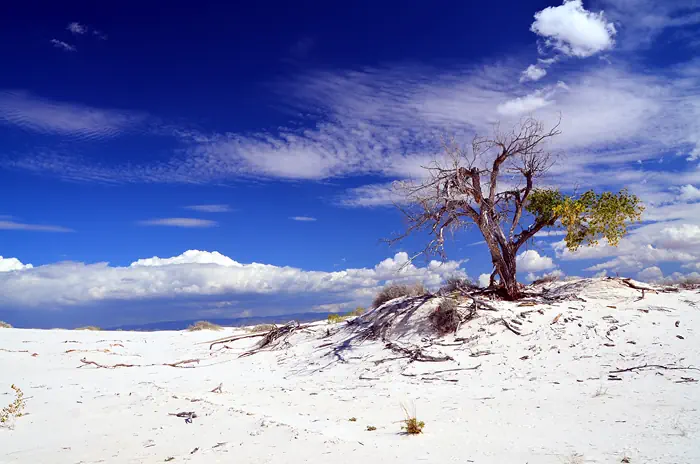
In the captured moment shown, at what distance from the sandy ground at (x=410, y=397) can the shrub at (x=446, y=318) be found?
16.5 inches

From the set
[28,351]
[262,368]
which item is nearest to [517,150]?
[262,368]

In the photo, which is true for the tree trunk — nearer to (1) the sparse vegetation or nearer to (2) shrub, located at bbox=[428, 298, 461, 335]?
(2) shrub, located at bbox=[428, 298, 461, 335]

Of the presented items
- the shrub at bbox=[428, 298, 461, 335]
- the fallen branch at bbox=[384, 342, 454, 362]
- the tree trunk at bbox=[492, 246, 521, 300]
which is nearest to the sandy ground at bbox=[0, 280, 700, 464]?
the fallen branch at bbox=[384, 342, 454, 362]

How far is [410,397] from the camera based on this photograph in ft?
31.7

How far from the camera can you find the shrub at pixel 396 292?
1908 centimetres

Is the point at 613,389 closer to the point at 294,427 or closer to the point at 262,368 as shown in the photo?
the point at 294,427

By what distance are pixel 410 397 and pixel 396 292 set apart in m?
10.7

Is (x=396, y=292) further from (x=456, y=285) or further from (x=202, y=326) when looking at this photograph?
(x=202, y=326)

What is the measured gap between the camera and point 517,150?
16.6 m

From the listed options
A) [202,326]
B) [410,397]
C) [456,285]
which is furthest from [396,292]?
[202,326]

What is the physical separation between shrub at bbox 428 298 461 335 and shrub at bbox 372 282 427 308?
3.81 meters

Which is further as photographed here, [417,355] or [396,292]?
[396,292]

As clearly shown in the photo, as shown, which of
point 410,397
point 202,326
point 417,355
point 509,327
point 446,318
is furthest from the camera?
point 202,326

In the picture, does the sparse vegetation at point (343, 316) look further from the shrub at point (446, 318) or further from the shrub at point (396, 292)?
the shrub at point (446, 318)
